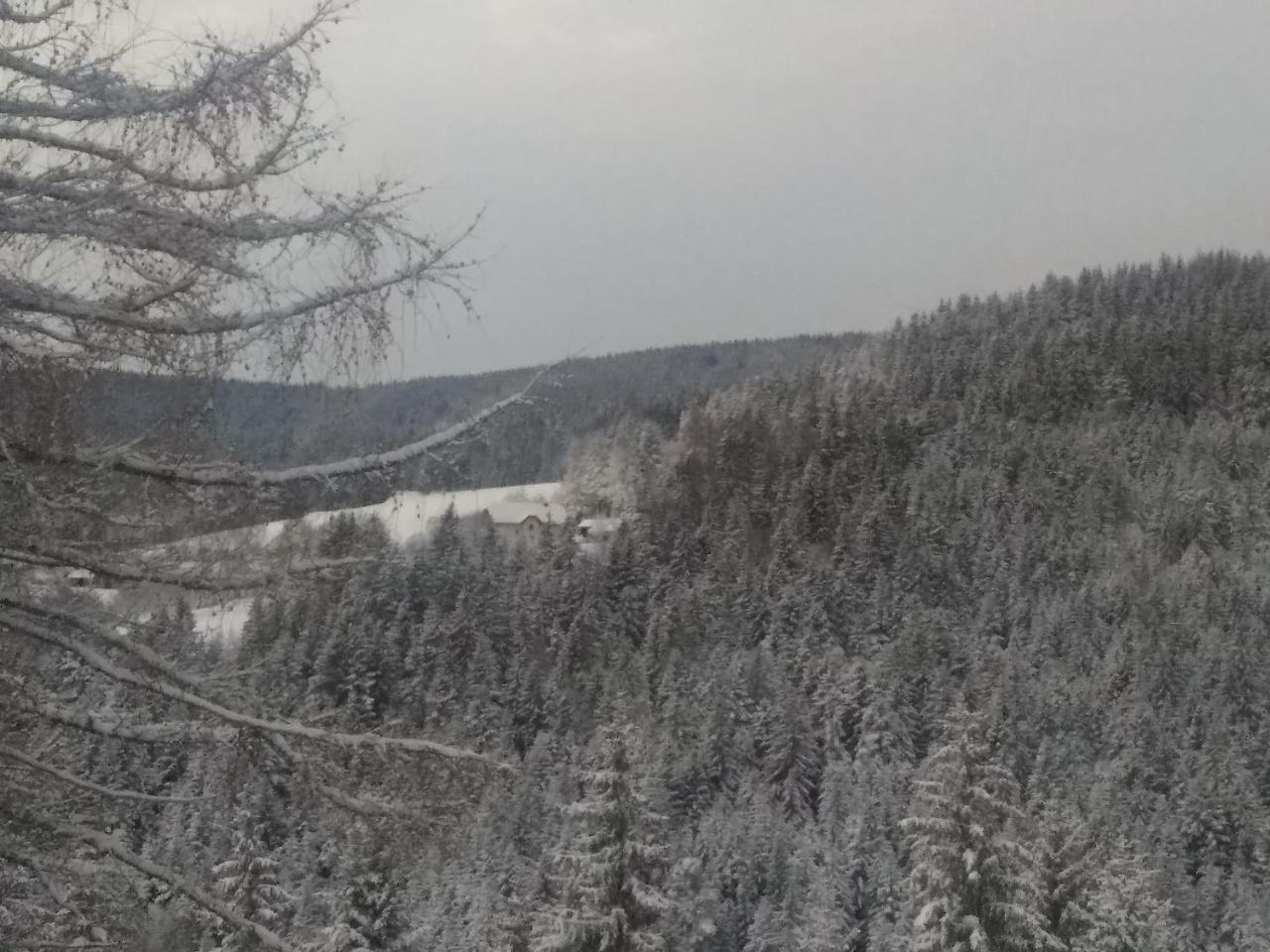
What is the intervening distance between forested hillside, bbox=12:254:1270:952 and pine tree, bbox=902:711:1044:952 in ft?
0.26

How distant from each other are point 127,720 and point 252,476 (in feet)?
3.69

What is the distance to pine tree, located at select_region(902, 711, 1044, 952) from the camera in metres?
16.8

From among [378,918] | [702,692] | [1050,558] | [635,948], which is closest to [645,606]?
[702,692]

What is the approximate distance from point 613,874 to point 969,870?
602cm

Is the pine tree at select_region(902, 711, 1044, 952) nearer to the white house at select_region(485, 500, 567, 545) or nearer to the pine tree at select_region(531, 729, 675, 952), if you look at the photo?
the pine tree at select_region(531, 729, 675, 952)

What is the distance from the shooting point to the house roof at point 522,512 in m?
95.1

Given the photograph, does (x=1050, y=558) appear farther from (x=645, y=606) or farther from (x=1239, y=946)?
(x=1239, y=946)

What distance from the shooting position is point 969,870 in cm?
1675

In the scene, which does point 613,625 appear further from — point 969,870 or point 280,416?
point 280,416

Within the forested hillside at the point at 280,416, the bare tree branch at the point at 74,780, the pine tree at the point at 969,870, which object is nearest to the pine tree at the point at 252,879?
the pine tree at the point at 969,870

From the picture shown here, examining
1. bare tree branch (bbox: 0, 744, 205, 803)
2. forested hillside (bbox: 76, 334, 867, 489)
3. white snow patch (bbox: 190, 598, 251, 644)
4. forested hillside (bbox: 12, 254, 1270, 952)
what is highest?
forested hillside (bbox: 76, 334, 867, 489)

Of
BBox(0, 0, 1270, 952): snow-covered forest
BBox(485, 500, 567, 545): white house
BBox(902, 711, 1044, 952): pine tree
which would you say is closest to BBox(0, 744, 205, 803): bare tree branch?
BBox(0, 0, 1270, 952): snow-covered forest

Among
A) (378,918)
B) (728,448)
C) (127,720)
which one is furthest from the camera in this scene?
(728,448)

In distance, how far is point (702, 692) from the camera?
56.8 m
